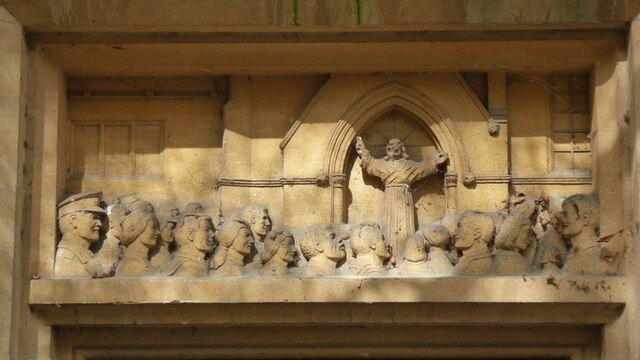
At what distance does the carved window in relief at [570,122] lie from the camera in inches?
277

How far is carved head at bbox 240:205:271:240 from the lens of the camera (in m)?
6.91

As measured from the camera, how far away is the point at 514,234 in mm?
6734

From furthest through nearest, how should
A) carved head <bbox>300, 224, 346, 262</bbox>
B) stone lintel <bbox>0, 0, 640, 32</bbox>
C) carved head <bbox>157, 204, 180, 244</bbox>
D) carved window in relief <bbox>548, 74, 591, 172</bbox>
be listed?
carved window in relief <bbox>548, 74, 591, 172</bbox> → carved head <bbox>157, 204, 180, 244</bbox> → carved head <bbox>300, 224, 346, 262</bbox> → stone lintel <bbox>0, 0, 640, 32</bbox>

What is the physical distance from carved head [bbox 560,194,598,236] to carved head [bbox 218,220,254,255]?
1875mm

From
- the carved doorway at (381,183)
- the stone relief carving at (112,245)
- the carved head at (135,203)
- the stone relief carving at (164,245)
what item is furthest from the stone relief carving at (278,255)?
the stone relief carving at (112,245)

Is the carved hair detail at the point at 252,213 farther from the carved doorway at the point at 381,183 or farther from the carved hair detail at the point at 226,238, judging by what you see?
the carved doorway at the point at 381,183

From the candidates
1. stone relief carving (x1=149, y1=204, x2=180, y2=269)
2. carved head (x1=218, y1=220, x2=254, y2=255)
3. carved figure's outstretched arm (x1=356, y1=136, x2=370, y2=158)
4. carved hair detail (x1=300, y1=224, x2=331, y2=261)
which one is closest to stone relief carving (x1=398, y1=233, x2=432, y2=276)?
carved hair detail (x1=300, y1=224, x2=331, y2=261)

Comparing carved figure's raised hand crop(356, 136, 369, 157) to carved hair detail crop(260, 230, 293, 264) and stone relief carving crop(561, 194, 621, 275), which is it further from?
stone relief carving crop(561, 194, 621, 275)

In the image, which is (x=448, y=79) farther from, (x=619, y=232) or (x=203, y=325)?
(x=203, y=325)

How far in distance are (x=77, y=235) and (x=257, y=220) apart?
1.08m

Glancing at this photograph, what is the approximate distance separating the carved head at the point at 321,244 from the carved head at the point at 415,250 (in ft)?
1.23

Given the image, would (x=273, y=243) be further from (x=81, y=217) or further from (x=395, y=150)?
(x=81, y=217)

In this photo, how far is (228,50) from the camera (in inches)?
269

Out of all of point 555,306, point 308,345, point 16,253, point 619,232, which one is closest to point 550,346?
point 555,306
